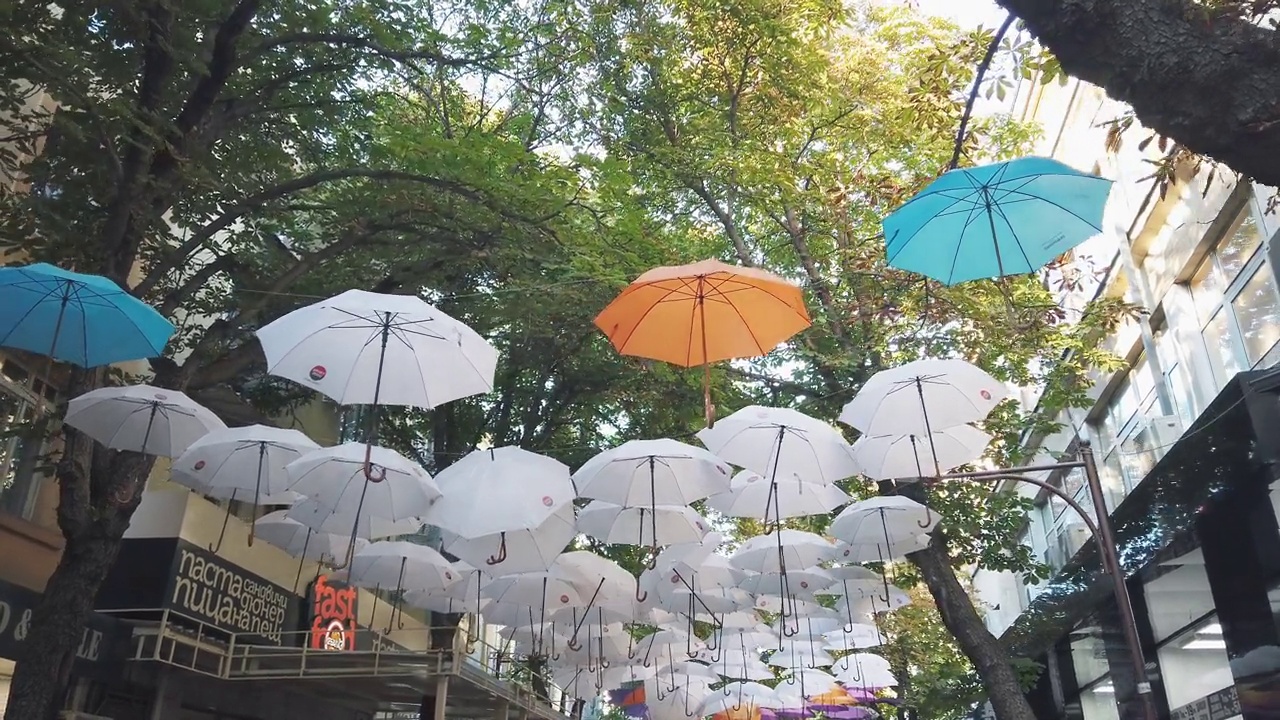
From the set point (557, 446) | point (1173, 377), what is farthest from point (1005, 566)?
point (557, 446)

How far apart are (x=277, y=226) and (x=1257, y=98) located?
11.8m

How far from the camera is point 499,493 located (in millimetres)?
8883

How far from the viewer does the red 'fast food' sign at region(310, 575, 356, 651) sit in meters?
16.2

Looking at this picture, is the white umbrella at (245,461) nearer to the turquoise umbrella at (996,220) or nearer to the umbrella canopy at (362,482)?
the umbrella canopy at (362,482)

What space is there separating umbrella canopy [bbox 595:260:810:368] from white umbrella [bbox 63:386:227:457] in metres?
3.86

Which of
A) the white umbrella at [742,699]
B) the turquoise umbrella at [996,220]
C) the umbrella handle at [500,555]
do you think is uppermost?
the turquoise umbrella at [996,220]

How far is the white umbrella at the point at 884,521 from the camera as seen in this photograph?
11180mm

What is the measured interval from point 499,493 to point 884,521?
4888mm

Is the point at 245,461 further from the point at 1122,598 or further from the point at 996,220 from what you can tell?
the point at 1122,598

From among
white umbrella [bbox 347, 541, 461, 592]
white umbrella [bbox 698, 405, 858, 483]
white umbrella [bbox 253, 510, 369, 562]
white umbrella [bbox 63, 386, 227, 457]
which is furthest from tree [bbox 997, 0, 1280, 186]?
white umbrella [bbox 347, 541, 461, 592]

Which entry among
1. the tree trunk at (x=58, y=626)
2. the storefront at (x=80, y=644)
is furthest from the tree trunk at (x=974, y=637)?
the storefront at (x=80, y=644)

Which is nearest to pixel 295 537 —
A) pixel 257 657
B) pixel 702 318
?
pixel 257 657

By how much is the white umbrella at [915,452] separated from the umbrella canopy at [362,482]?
14.1 feet

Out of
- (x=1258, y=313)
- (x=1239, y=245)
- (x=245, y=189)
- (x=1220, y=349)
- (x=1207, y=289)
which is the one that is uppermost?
(x=1207, y=289)
